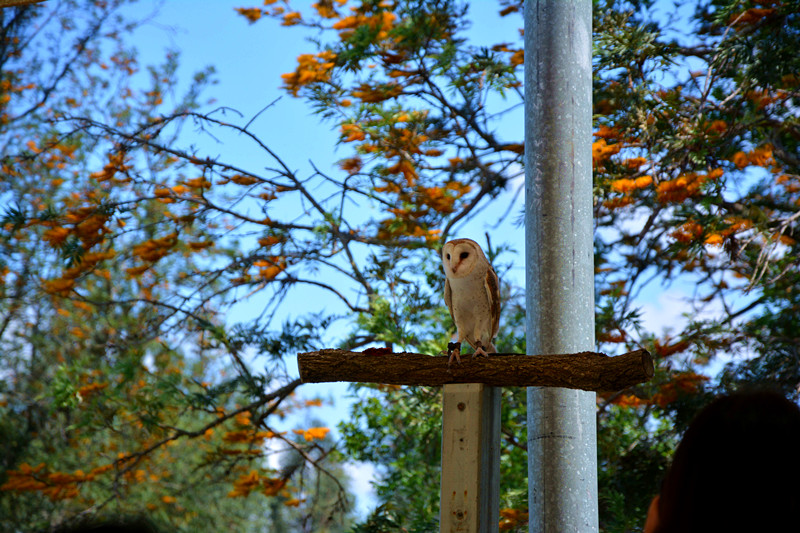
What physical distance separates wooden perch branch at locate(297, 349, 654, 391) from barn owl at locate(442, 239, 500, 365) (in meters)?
0.26

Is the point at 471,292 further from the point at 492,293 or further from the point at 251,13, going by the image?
the point at 251,13

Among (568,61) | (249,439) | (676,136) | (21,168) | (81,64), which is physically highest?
(81,64)

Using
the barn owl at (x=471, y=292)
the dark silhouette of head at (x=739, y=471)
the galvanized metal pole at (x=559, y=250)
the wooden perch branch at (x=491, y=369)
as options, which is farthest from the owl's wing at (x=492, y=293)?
the dark silhouette of head at (x=739, y=471)

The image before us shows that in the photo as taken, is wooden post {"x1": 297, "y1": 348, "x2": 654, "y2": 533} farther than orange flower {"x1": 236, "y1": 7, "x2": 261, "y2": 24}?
No

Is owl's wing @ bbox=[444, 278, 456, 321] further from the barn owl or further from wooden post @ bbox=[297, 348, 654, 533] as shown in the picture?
wooden post @ bbox=[297, 348, 654, 533]

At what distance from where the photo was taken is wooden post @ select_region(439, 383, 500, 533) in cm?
124

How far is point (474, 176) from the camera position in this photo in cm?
356

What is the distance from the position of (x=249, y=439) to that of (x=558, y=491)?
7.43 feet

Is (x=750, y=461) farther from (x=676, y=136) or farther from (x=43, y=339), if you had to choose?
(x=43, y=339)

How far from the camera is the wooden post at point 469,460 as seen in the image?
1.24 meters

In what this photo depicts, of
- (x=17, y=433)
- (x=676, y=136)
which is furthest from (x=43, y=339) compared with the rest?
(x=676, y=136)

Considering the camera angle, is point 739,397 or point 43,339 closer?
point 739,397

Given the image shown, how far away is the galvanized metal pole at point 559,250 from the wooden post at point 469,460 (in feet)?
0.33

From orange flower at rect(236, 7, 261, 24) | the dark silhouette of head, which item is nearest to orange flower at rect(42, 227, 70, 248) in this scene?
orange flower at rect(236, 7, 261, 24)
